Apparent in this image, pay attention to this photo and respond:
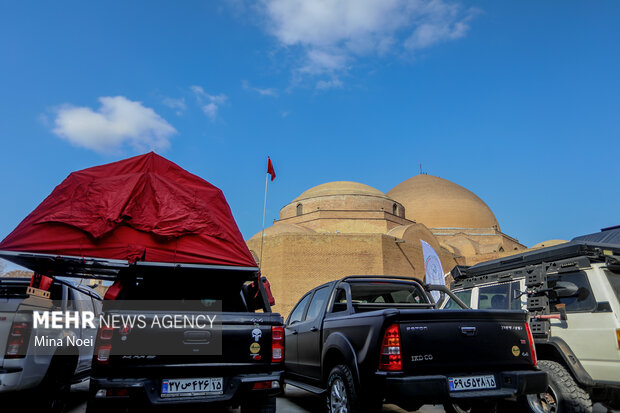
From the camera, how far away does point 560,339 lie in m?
4.89

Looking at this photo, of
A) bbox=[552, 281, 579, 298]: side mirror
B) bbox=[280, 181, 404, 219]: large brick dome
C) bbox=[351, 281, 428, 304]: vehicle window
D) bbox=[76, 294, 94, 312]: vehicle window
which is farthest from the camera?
bbox=[280, 181, 404, 219]: large brick dome

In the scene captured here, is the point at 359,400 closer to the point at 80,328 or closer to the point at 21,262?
the point at 21,262

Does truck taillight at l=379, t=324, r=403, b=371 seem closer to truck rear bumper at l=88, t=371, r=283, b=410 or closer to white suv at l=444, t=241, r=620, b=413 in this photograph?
truck rear bumper at l=88, t=371, r=283, b=410

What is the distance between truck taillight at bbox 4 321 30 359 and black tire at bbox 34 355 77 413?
522mm

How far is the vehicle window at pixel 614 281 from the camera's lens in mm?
4637

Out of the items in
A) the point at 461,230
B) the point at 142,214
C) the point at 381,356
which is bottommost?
the point at 381,356

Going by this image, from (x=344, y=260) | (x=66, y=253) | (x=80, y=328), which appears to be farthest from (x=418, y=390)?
(x=344, y=260)

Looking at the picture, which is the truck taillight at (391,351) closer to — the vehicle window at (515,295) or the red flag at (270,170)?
the vehicle window at (515,295)

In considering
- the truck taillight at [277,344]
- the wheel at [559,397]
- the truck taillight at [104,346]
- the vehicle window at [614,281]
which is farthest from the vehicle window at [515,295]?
the truck taillight at [104,346]

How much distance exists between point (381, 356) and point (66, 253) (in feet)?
10.5

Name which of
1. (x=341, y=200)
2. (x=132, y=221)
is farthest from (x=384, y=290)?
(x=341, y=200)

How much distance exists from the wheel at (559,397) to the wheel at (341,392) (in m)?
2.25

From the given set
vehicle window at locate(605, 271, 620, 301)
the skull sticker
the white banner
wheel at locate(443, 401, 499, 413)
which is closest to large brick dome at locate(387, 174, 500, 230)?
the white banner

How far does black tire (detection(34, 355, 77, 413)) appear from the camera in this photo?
4.65m
